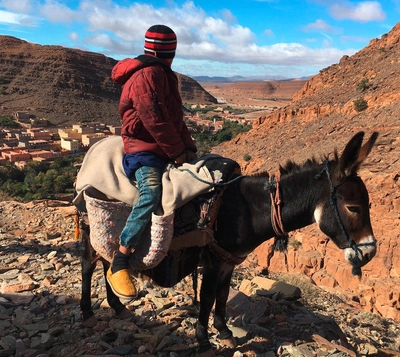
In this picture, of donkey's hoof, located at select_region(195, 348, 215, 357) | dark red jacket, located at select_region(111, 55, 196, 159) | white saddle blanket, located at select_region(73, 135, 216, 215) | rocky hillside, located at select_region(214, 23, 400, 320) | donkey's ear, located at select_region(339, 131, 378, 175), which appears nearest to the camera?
donkey's ear, located at select_region(339, 131, 378, 175)

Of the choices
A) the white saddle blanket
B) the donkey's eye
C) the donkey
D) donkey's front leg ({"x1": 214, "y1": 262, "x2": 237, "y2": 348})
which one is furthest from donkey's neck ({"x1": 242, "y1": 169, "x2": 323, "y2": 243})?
donkey's front leg ({"x1": 214, "y1": 262, "x2": 237, "y2": 348})

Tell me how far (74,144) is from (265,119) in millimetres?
33129

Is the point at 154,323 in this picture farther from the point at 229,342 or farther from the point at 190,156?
→ the point at 190,156

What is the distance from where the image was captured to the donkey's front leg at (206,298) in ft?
11.7

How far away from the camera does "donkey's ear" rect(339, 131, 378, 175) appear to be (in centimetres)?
272

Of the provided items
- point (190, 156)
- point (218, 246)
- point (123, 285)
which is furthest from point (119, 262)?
point (190, 156)

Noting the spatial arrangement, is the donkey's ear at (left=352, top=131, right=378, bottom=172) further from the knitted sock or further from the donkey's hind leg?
the donkey's hind leg

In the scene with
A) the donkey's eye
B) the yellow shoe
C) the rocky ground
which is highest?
the donkey's eye

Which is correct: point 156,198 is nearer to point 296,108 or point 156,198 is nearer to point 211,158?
point 211,158

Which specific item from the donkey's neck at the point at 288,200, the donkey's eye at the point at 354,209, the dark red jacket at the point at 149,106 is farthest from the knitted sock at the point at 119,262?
the donkey's eye at the point at 354,209

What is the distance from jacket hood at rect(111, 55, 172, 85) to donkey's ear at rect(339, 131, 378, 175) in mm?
1734

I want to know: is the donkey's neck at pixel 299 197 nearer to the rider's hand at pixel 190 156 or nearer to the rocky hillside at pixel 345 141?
the rocky hillside at pixel 345 141

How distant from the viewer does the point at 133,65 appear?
10.3ft

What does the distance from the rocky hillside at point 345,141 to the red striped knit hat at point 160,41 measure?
2073 millimetres
